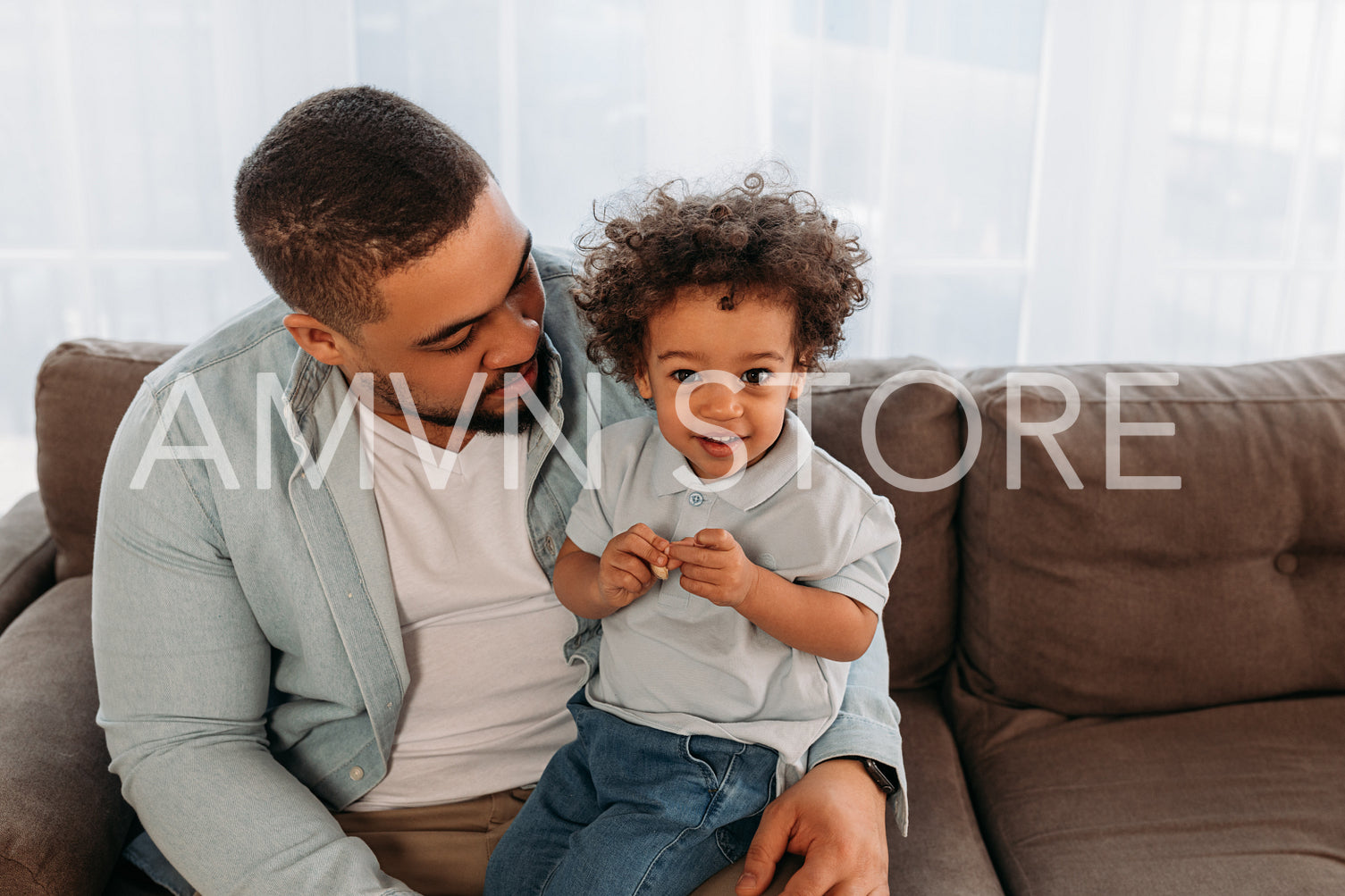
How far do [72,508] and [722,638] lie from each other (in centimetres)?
116

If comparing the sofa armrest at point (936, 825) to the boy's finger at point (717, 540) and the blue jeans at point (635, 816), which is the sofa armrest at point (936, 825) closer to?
the blue jeans at point (635, 816)

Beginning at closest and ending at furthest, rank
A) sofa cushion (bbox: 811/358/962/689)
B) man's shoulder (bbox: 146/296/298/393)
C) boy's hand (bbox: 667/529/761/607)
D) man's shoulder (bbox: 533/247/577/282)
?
boy's hand (bbox: 667/529/761/607) < man's shoulder (bbox: 146/296/298/393) < man's shoulder (bbox: 533/247/577/282) < sofa cushion (bbox: 811/358/962/689)

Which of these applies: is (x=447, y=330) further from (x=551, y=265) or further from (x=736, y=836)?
(x=736, y=836)

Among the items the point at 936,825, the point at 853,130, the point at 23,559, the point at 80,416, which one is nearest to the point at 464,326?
the point at 80,416

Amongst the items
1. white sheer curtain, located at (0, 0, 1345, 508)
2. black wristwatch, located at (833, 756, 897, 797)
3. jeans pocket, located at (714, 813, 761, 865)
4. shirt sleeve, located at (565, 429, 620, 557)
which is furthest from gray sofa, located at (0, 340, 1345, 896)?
white sheer curtain, located at (0, 0, 1345, 508)

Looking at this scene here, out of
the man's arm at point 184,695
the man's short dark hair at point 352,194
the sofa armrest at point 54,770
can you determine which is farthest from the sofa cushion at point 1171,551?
the sofa armrest at point 54,770

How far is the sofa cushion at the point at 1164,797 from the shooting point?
1.30m

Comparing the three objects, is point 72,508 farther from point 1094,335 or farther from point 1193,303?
point 1193,303

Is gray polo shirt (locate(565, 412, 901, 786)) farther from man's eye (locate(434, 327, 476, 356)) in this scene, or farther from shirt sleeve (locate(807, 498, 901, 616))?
man's eye (locate(434, 327, 476, 356))

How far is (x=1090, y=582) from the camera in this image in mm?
1554

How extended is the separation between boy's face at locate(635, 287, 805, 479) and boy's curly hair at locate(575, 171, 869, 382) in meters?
0.02

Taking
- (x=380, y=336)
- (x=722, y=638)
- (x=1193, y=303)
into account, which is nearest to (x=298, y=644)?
(x=380, y=336)

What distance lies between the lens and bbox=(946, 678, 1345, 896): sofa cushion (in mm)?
1297

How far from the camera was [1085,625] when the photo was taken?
1.56 m
